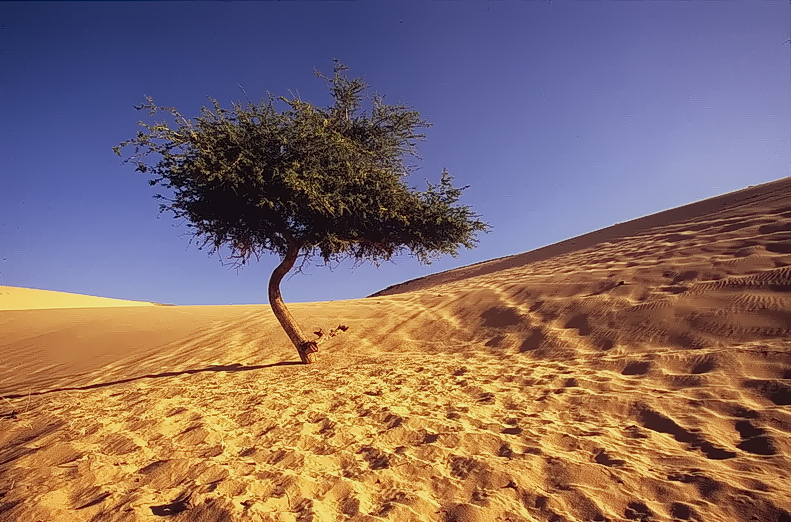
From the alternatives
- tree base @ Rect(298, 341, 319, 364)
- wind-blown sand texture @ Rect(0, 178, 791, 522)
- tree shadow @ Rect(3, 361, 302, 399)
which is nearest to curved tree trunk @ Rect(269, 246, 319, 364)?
tree base @ Rect(298, 341, 319, 364)

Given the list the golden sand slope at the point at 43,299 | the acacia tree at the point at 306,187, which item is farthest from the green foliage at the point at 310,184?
the golden sand slope at the point at 43,299

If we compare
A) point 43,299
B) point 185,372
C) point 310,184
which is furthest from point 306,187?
point 43,299

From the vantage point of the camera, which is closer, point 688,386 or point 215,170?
point 688,386

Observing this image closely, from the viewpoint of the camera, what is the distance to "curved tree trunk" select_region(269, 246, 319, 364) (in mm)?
8594

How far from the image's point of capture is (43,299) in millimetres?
34500

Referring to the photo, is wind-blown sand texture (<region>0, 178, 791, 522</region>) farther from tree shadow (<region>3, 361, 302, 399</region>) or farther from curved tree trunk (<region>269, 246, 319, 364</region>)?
curved tree trunk (<region>269, 246, 319, 364</region>)

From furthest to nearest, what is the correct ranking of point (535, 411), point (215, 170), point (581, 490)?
point (215, 170) < point (535, 411) < point (581, 490)

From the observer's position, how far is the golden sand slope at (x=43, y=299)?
31.8 m

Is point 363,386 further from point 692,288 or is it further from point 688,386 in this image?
point 692,288

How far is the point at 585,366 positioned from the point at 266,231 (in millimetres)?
5944

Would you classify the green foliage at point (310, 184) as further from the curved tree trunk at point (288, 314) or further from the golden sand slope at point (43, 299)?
the golden sand slope at point (43, 299)

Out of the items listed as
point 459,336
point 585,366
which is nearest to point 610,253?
point 459,336

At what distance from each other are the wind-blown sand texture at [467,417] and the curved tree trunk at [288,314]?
1.61 feet

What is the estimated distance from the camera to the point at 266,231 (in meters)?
8.80
